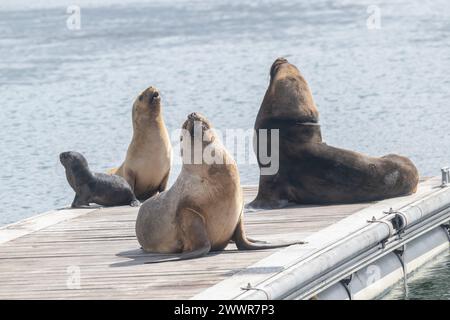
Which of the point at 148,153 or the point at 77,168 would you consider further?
the point at 148,153

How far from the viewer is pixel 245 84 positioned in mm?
30031

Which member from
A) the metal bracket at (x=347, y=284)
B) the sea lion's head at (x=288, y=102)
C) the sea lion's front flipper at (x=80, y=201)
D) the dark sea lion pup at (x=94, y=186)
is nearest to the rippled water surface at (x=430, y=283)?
the metal bracket at (x=347, y=284)

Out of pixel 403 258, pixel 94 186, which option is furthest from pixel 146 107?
pixel 403 258

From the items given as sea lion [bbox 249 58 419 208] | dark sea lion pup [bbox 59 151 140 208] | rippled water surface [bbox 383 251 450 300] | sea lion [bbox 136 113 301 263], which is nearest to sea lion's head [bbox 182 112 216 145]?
sea lion [bbox 136 113 301 263]

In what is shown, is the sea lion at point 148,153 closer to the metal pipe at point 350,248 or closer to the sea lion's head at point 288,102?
the sea lion's head at point 288,102

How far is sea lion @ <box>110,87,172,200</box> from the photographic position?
38.5ft

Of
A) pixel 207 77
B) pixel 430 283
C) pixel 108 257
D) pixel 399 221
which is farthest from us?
pixel 207 77

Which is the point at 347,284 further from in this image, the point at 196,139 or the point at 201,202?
the point at 196,139

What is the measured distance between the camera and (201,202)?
8484 millimetres

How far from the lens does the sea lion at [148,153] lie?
11734mm

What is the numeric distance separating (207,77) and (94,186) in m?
21.0

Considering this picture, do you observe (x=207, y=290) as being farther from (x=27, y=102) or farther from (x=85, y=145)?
(x=27, y=102)

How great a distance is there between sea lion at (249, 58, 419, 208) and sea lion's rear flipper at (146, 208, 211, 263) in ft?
6.90

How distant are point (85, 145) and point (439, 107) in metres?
6.82
